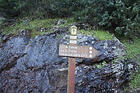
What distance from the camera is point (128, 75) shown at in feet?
16.0

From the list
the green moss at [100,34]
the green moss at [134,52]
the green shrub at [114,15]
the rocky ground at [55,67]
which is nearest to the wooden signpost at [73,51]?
the rocky ground at [55,67]

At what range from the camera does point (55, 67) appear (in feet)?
16.5

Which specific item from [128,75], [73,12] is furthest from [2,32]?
[128,75]

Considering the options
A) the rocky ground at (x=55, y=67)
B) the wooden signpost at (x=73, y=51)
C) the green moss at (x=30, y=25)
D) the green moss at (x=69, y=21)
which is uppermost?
the wooden signpost at (x=73, y=51)

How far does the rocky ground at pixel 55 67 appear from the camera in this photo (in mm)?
4727

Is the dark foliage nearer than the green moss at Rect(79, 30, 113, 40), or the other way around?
the green moss at Rect(79, 30, 113, 40)

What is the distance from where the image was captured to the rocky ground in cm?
473

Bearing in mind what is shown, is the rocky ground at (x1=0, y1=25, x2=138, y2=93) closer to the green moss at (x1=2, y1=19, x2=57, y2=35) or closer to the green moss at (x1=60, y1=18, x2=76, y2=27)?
the green moss at (x1=60, y1=18, x2=76, y2=27)

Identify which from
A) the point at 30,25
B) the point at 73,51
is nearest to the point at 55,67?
the point at 73,51

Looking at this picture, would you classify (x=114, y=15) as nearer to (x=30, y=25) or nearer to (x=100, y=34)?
(x=100, y=34)

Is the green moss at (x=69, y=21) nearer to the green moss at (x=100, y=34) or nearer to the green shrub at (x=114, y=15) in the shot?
the green shrub at (x=114, y=15)

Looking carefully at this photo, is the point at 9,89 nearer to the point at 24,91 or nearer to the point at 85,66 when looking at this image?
the point at 24,91

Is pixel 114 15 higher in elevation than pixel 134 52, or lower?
higher

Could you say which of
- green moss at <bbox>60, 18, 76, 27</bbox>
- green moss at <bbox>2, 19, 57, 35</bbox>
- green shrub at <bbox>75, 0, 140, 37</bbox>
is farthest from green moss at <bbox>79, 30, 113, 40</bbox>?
green moss at <bbox>2, 19, 57, 35</bbox>
